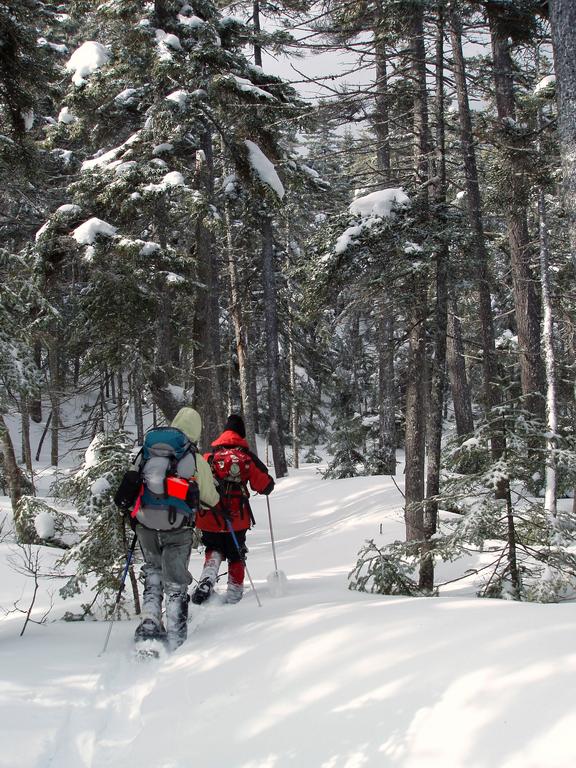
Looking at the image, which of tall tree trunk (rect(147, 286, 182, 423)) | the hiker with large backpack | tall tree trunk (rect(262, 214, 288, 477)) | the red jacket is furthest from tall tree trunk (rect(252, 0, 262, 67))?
the hiker with large backpack

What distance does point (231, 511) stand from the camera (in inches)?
272

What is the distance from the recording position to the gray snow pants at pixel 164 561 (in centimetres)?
511

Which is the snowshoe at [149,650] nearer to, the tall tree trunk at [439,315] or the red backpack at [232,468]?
the red backpack at [232,468]

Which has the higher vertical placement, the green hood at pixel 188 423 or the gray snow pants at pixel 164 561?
the green hood at pixel 188 423

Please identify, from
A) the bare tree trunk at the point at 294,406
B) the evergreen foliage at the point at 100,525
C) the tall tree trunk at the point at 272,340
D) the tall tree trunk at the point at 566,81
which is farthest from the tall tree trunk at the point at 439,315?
the bare tree trunk at the point at 294,406

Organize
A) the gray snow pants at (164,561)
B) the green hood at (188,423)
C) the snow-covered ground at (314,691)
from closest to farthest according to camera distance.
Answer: the snow-covered ground at (314,691)
the gray snow pants at (164,561)
the green hood at (188,423)

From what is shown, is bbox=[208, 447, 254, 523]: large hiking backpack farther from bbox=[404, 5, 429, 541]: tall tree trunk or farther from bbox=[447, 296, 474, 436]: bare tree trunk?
bbox=[447, 296, 474, 436]: bare tree trunk

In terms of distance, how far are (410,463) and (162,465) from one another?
5212 millimetres

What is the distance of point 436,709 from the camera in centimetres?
286

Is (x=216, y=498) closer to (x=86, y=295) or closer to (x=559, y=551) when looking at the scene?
(x=559, y=551)

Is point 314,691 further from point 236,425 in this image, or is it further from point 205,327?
point 205,327

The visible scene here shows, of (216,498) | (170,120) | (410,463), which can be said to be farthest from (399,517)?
(170,120)

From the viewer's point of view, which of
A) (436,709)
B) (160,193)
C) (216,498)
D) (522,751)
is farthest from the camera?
(160,193)

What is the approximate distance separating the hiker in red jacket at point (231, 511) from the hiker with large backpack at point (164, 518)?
55.1 inches
